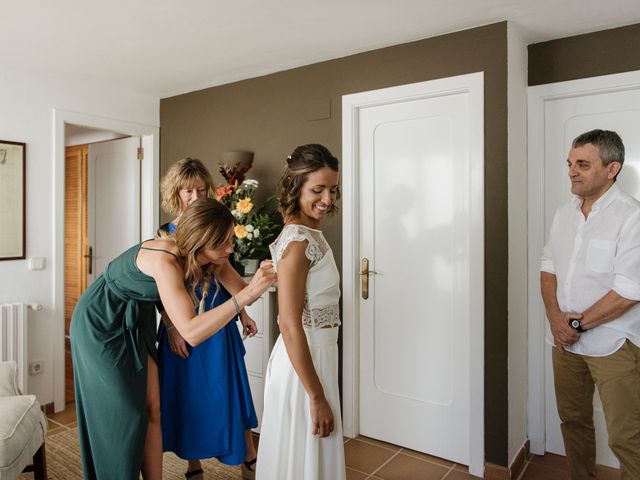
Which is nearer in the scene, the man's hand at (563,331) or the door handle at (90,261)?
the man's hand at (563,331)

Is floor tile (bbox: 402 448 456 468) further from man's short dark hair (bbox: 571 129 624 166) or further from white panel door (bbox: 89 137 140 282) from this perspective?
white panel door (bbox: 89 137 140 282)

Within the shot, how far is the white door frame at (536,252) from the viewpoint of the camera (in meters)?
2.98

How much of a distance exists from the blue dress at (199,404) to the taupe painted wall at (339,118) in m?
1.23

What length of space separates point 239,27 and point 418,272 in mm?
1721

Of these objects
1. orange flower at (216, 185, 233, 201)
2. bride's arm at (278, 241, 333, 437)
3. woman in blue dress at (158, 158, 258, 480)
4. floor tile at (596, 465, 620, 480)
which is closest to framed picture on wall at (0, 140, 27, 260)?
orange flower at (216, 185, 233, 201)

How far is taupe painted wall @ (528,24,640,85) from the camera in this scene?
2.71 metres

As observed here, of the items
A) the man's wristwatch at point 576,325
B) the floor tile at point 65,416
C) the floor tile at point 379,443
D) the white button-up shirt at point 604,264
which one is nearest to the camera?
the white button-up shirt at point 604,264

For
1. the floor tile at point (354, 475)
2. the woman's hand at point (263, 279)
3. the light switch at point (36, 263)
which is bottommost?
the floor tile at point (354, 475)

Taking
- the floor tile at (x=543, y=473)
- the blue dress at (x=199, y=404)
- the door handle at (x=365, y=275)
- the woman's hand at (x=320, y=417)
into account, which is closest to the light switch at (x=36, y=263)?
the blue dress at (x=199, y=404)

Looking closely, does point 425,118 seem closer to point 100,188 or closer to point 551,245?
point 551,245

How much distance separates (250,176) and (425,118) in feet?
4.55

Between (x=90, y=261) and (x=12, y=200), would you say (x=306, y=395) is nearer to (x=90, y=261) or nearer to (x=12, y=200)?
(x=12, y=200)

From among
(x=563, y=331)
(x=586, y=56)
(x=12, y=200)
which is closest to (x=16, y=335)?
(x=12, y=200)

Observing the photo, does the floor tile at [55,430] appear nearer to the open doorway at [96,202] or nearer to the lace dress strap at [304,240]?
the open doorway at [96,202]
